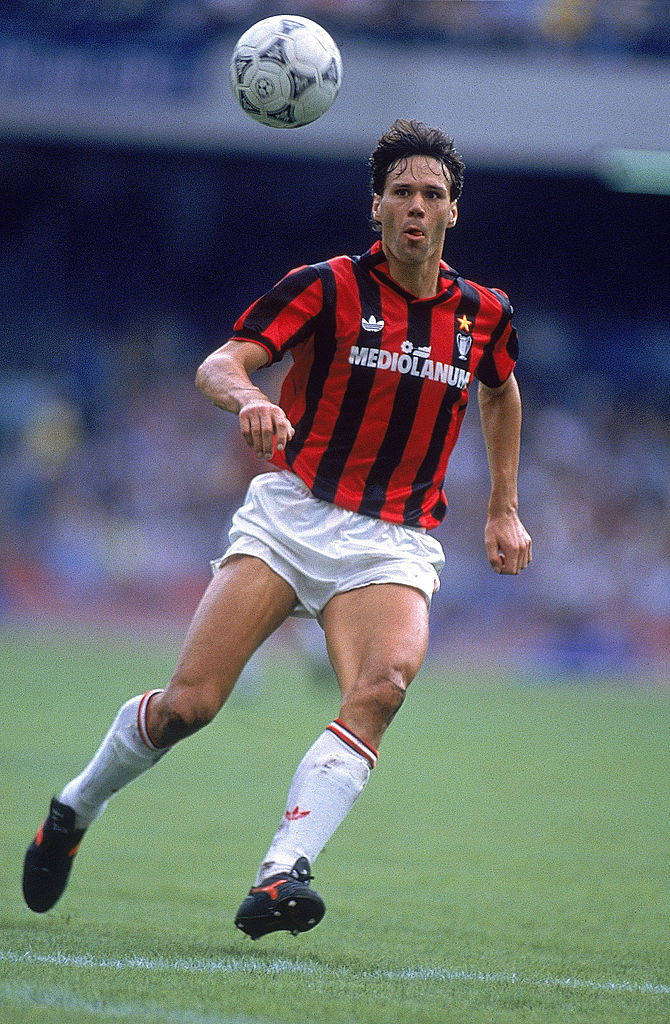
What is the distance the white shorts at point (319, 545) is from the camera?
383 cm

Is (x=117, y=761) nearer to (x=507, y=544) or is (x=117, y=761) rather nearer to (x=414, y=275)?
(x=507, y=544)

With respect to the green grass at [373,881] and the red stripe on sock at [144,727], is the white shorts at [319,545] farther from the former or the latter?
the green grass at [373,881]

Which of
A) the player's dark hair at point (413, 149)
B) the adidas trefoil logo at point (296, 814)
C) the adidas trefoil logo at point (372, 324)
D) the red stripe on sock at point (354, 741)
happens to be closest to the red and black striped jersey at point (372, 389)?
the adidas trefoil logo at point (372, 324)

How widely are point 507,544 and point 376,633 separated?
0.75 m

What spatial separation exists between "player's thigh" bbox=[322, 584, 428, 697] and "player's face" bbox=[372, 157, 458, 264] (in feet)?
3.24

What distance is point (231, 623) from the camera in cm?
373

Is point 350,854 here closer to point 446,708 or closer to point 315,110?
point 315,110

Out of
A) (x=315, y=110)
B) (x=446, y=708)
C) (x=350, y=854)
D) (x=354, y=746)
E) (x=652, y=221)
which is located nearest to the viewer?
(x=354, y=746)

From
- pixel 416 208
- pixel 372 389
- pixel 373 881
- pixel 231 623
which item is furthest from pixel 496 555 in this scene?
pixel 373 881

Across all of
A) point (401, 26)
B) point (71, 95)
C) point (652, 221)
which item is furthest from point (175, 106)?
point (652, 221)

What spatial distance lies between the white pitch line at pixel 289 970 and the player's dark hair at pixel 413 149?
2201 millimetres

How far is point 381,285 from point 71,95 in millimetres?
14231

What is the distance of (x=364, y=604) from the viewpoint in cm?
376

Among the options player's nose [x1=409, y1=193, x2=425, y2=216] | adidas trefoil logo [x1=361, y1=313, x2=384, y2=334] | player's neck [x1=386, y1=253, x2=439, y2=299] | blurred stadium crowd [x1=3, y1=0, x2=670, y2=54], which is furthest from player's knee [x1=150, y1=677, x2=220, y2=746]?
blurred stadium crowd [x1=3, y1=0, x2=670, y2=54]
